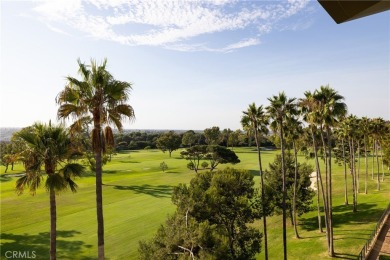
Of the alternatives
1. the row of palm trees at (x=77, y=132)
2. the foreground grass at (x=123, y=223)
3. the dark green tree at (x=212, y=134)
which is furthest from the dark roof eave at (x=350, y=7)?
the dark green tree at (x=212, y=134)

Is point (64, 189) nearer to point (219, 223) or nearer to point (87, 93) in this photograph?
point (87, 93)

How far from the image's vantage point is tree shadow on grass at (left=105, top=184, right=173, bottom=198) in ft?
225

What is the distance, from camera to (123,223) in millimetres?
46375

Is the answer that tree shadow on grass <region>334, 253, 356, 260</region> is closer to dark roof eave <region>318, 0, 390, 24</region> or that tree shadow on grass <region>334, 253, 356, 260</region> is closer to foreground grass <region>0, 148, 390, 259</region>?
foreground grass <region>0, 148, 390, 259</region>

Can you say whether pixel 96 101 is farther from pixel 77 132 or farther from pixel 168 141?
pixel 168 141

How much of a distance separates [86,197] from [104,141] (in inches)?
2211

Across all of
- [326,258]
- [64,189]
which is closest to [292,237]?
[326,258]

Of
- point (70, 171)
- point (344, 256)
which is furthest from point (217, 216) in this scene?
point (70, 171)

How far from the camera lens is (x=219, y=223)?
31016mm

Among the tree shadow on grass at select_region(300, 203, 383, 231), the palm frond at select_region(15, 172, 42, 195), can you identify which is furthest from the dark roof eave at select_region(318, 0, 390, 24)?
the tree shadow on grass at select_region(300, 203, 383, 231)

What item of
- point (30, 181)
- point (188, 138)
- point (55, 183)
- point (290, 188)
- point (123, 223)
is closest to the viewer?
point (55, 183)

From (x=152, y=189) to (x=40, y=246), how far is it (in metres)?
38.3

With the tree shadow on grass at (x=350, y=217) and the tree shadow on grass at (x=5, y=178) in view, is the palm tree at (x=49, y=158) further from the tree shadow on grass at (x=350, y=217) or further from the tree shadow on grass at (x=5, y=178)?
the tree shadow on grass at (x=5, y=178)

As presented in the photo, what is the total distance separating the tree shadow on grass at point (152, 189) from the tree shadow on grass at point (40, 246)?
2793cm
